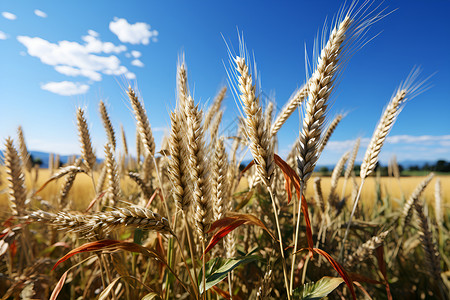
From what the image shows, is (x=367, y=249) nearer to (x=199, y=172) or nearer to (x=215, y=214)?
(x=215, y=214)

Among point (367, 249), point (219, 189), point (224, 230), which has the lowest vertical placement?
point (367, 249)

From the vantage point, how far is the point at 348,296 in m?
1.78

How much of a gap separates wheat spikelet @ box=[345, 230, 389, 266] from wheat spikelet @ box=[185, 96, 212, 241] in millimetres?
997

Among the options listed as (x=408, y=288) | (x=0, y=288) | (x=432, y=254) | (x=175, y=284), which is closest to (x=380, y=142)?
(x=432, y=254)

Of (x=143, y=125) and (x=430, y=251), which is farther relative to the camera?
(x=430, y=251)

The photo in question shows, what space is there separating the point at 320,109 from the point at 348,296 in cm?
155

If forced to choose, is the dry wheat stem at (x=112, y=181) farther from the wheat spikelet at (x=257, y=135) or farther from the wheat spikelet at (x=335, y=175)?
the wheat spikelet at (x=335, y=175)

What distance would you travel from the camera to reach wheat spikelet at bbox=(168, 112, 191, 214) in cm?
100

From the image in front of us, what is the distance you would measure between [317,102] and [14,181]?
190cm

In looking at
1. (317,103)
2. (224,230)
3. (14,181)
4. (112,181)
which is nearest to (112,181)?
(112,181)

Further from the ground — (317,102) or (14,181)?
(317,102)

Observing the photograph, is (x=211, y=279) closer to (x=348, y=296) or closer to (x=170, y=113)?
(x=170, y=113)

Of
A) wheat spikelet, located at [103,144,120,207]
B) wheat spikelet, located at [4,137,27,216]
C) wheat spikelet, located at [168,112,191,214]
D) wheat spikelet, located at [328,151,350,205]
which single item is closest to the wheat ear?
wheat spikelet, located at [103,144,120,207]

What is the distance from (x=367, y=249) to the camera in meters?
1.40
